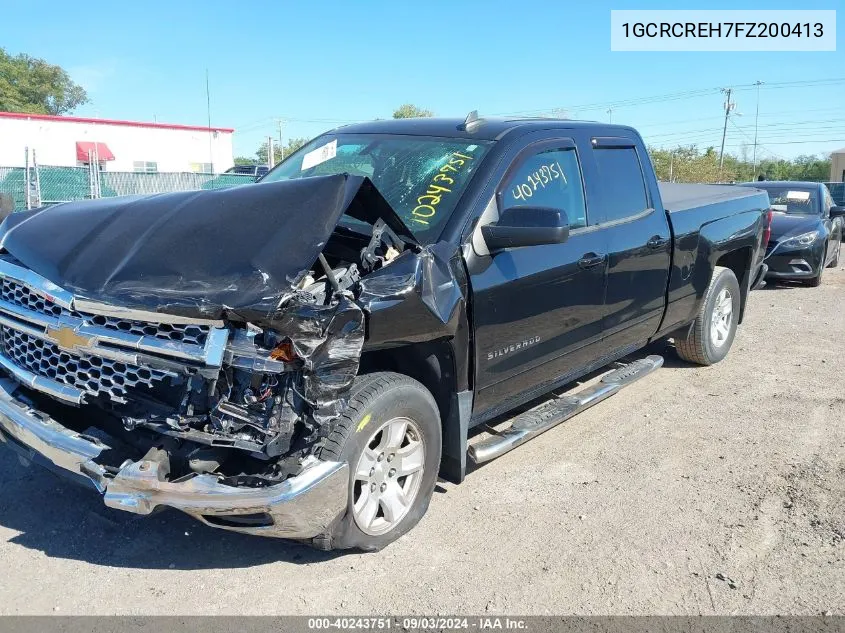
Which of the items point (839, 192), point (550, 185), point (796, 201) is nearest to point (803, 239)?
point (796, 201)

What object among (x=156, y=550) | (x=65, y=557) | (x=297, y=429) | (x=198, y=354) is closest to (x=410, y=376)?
(x=297, y=429)

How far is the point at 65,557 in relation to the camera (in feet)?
10.6

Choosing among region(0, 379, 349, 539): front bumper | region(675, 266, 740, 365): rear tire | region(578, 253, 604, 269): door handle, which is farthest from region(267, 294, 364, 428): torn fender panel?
region(675, 266, 740, 365): rear tire

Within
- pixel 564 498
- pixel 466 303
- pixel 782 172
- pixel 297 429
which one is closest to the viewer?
pixel 297 429

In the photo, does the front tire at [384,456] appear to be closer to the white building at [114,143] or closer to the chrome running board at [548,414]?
the chrome running board at [548,414]

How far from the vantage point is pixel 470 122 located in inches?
166

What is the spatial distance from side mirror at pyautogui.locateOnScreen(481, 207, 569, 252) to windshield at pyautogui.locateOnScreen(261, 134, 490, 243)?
0.84ft

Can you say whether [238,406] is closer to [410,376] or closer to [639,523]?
[410,376]

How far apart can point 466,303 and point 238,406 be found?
122 centimetres

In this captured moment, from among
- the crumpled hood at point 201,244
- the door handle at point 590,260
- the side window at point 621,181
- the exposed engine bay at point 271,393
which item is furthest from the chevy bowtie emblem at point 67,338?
the side window at point 621,181

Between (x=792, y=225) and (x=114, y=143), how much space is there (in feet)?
107

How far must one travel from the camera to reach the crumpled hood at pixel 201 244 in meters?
2.72

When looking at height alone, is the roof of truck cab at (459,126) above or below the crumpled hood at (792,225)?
above

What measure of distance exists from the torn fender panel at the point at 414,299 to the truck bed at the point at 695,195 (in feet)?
8.64
